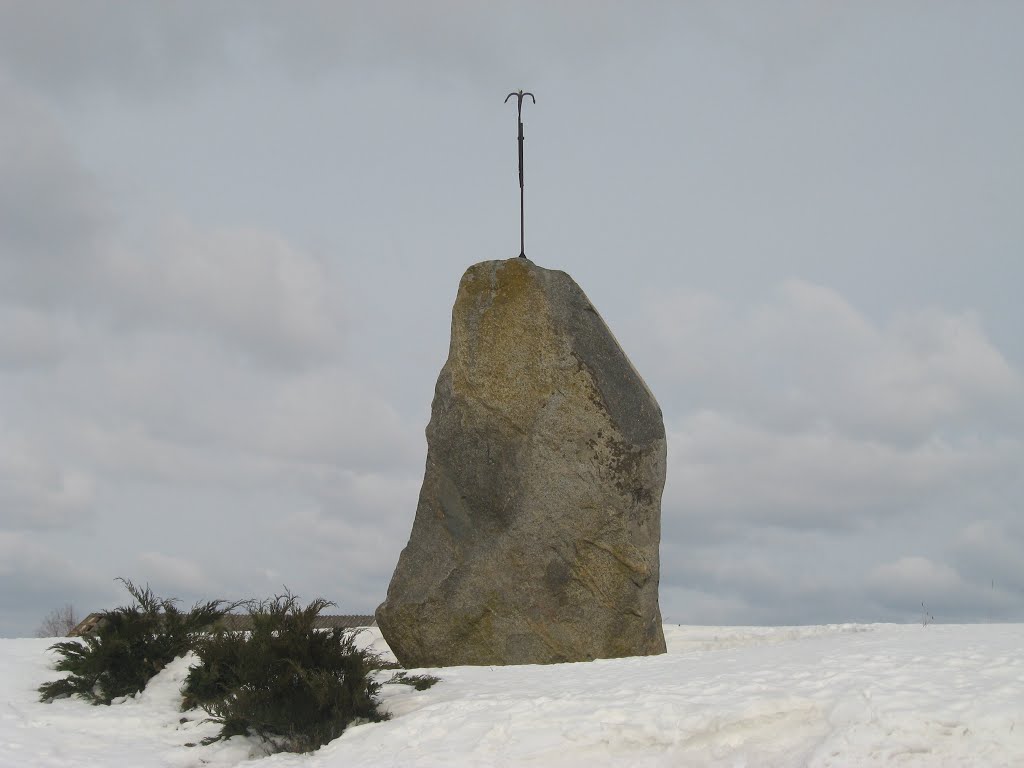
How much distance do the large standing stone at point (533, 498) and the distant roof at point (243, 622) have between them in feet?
4.28

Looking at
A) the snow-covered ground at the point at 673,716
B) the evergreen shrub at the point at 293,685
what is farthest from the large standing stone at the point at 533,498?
the evergreen shrub at the point at 293,685

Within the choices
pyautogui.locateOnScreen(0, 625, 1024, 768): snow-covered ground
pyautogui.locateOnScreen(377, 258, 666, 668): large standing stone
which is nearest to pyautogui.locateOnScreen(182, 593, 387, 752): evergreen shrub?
pyautogui.locateOnScreen(0, 625, 1024, 768): snow-covered ground

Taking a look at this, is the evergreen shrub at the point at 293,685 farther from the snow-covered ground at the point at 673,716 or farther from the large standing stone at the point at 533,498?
the large standing stone at the point at 533,498

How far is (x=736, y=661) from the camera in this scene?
9.04 meters

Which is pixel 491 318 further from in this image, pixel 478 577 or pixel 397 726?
pixel 397 726

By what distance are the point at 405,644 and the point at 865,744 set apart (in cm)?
637

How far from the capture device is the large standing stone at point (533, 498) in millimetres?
11133

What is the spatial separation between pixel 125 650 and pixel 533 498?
15.3 feet

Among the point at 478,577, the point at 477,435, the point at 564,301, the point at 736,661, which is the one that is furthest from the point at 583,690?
the point at 564,301

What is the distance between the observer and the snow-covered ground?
6363 millimetres

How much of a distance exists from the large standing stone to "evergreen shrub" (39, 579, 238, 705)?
2.31m

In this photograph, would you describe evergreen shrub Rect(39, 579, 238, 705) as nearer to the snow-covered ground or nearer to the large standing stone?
the snow-covered ground

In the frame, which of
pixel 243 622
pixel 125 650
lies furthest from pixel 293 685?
pixel 243 622

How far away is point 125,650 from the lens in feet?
37.0
